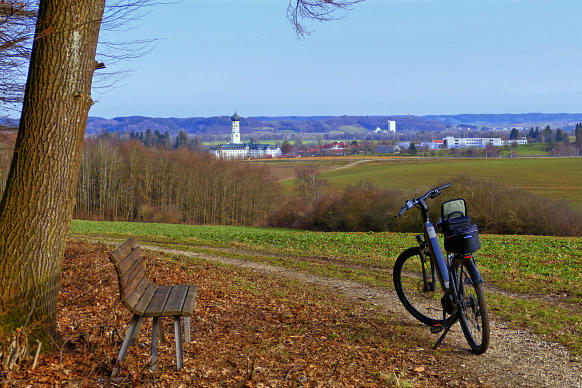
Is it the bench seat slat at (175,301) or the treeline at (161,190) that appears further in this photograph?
the treeline at (161,190)

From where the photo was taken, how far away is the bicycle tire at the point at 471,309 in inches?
211

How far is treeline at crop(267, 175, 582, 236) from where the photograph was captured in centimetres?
3609

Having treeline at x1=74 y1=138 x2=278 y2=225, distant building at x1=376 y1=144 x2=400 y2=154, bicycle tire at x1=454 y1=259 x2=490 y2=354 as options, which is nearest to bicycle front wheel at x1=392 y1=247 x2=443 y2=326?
bicycle tire at x1=454 y1=259 x2=490 y2=354

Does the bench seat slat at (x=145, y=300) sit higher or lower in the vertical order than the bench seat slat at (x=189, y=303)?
lower

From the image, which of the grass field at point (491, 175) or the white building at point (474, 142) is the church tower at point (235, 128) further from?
the grass field at point (491, 175)

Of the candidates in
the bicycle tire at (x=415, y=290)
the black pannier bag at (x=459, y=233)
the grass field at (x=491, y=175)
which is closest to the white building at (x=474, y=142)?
the grass field at (x=491, y=175)

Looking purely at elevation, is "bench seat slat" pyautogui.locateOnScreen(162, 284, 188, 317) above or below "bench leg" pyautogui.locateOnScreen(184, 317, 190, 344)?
above

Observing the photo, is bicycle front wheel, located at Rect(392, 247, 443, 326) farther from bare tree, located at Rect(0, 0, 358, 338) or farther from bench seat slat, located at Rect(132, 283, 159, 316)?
bare tree, located at Rect(0, 0, 358, 338)

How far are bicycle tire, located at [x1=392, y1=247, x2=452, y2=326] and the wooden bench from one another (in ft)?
9.00

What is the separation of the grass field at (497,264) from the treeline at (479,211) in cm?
1474

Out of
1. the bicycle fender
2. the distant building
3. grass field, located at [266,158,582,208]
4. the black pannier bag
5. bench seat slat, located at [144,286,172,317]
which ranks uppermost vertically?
the distant building

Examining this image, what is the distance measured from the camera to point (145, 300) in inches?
201


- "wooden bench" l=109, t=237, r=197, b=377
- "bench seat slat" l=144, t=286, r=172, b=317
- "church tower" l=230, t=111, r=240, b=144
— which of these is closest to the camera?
"wooden bench" l=109, t=237, r=197, b=377

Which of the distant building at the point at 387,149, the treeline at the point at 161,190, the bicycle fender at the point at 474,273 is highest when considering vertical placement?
the distant building at the point at 387,149
